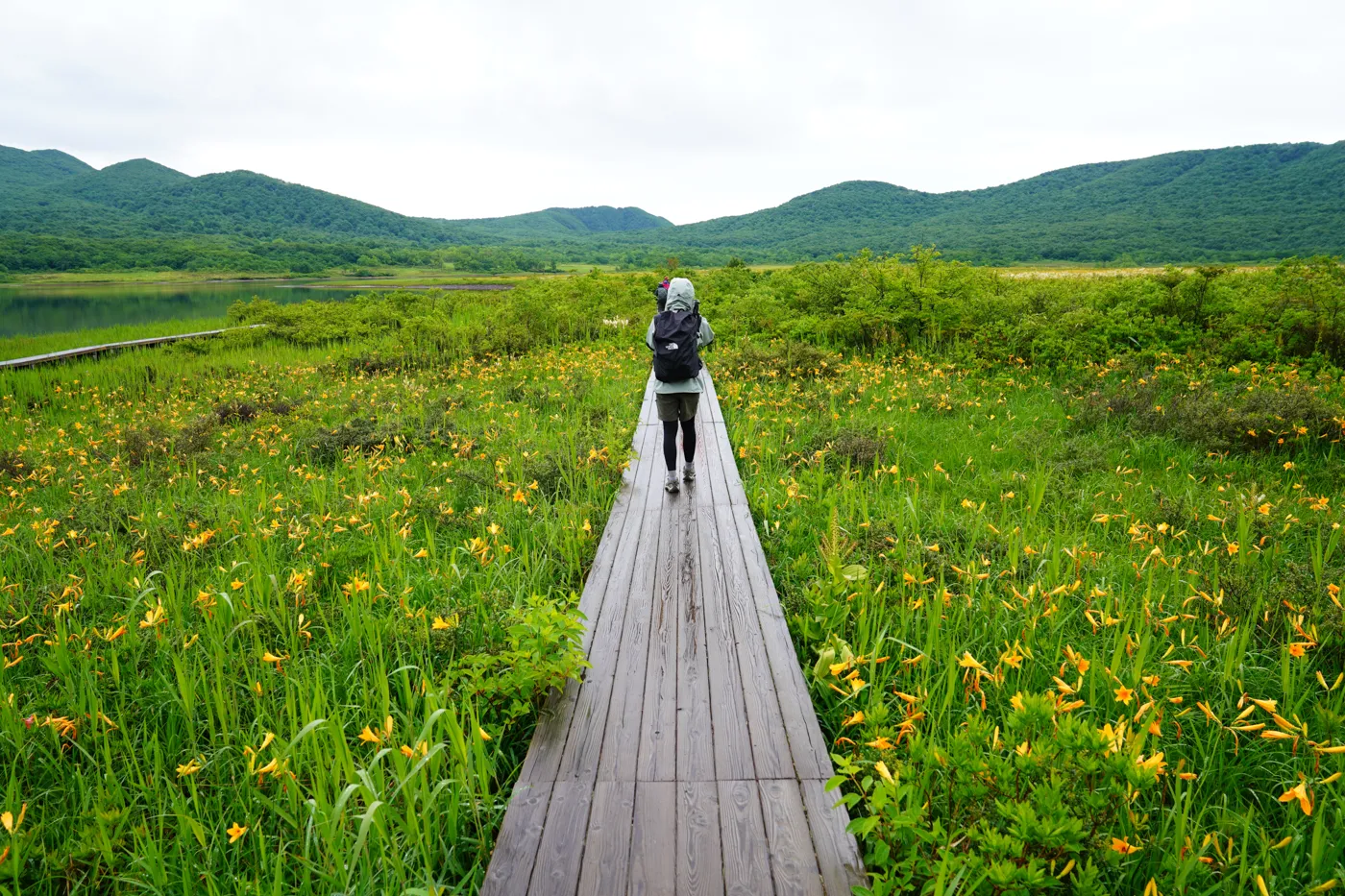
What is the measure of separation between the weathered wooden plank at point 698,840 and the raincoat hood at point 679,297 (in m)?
4.09

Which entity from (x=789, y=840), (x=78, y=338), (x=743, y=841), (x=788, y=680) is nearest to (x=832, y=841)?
(x=789, y=840)

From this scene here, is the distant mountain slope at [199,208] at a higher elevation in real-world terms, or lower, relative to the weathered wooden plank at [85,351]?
higher

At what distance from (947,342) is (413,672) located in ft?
41.0

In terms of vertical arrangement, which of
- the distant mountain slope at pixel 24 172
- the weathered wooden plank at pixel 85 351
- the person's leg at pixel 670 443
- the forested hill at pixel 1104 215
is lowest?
the person's leg at pixel 670 443

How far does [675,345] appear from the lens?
543 centimetres

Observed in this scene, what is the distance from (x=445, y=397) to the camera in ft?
32.8

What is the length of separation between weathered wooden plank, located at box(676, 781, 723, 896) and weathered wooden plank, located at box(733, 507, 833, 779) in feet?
1.37

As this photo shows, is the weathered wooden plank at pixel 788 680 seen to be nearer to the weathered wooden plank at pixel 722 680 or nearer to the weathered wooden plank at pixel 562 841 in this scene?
the weathered wooden plank at pixel 722 680

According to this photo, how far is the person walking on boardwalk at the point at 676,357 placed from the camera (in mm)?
5473

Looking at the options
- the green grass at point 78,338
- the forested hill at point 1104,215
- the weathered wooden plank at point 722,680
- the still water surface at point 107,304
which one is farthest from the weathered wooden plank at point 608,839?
the forested hill at point 1104,215

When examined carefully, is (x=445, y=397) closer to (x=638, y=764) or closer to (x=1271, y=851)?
(x=638, y=764)

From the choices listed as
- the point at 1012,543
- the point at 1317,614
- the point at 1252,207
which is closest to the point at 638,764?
the point at 1012,543

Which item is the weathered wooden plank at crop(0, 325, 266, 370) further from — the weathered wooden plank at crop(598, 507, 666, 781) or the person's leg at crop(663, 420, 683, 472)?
the weathered wooden plank at crop(598, 507, 666, 781)

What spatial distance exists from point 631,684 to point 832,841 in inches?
47.8
